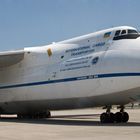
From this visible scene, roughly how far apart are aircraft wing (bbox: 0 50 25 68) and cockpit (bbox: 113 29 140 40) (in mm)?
7380

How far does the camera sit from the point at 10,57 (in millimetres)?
23422

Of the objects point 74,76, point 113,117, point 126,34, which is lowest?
point 113,117

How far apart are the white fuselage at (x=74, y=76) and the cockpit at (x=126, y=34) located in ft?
0.91

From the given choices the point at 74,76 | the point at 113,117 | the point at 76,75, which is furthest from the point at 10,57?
the point at 113,117

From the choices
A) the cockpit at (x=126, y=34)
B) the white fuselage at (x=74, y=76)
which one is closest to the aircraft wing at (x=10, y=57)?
the white fuselage at (x=74, y=76)

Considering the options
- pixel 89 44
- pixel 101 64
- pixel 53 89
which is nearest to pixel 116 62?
pixel 101 64

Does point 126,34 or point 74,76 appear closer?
point 126,34

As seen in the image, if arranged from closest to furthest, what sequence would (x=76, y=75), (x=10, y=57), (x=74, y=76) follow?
(x=76, y=75)
(x=74, y=76)
(x=10, y=57)

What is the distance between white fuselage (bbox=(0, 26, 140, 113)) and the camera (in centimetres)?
1731

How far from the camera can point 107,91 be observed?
1770cm

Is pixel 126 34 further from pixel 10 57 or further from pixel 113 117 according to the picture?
pixel 10 57

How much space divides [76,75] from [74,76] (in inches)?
6.4

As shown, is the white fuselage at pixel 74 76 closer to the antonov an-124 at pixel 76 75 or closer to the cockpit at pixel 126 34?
the antonov an-124 at pixel 76 75

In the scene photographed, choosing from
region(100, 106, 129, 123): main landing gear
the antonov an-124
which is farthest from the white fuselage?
region(100, 106, 129, 123): main landing gear
